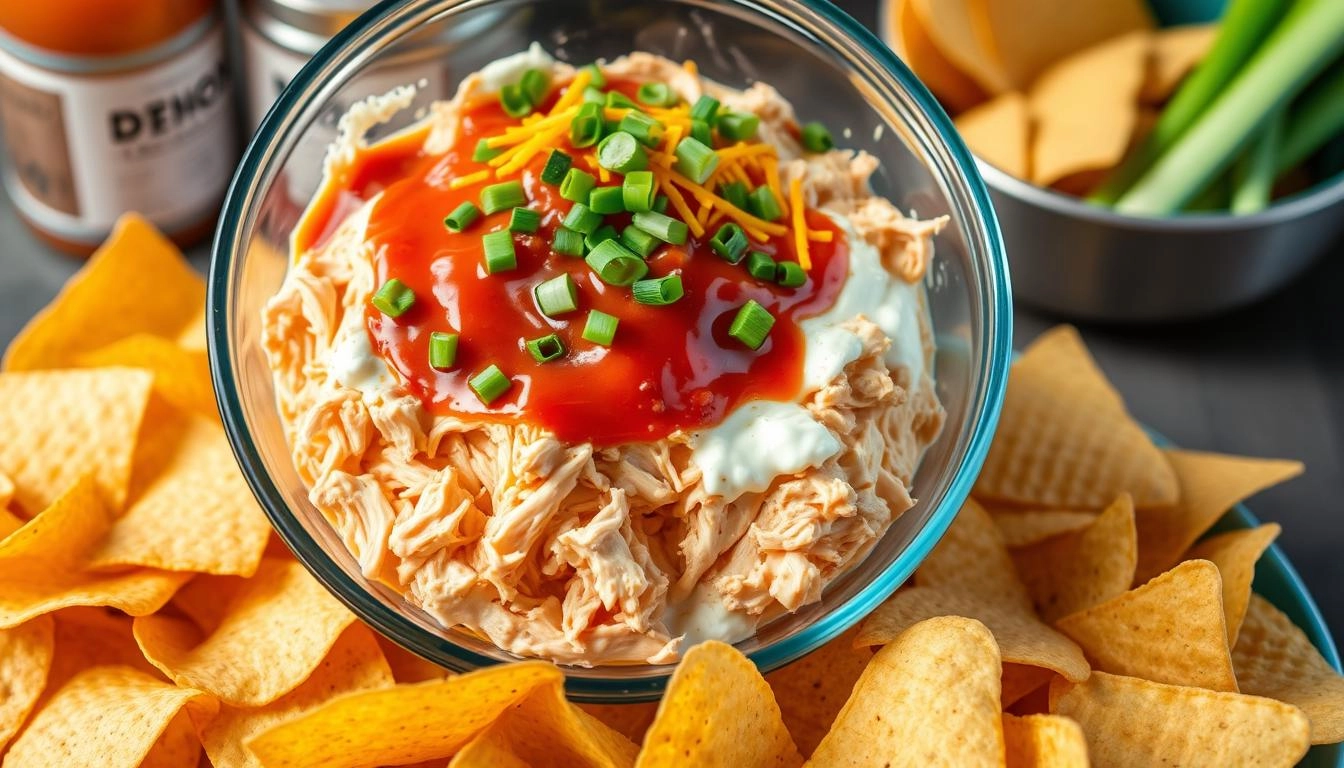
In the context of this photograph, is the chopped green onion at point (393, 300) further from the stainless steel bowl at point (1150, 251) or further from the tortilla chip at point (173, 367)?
the stainless steel bowl at point (1150, 251)

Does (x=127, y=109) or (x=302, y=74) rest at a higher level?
(x=302, y=74)

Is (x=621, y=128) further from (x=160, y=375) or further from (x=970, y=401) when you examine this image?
(x=160, y=375)

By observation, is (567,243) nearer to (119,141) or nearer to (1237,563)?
(1237,563)

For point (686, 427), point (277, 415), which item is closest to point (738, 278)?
point (686, 427)

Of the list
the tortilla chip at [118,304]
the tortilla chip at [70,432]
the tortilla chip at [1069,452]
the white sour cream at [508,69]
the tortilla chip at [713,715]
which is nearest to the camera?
the tortilla chip at [713,715]

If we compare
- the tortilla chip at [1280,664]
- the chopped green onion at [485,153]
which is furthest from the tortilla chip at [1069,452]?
the chopped green onion at [485,153]

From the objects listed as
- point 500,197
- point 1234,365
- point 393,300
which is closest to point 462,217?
point 500,197

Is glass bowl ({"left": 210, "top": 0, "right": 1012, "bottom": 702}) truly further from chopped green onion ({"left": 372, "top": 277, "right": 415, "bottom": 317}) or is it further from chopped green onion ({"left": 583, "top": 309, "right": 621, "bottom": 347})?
chopped green onion ({"left": 583, "top": 309, "right": 621, "bottom": 347})
